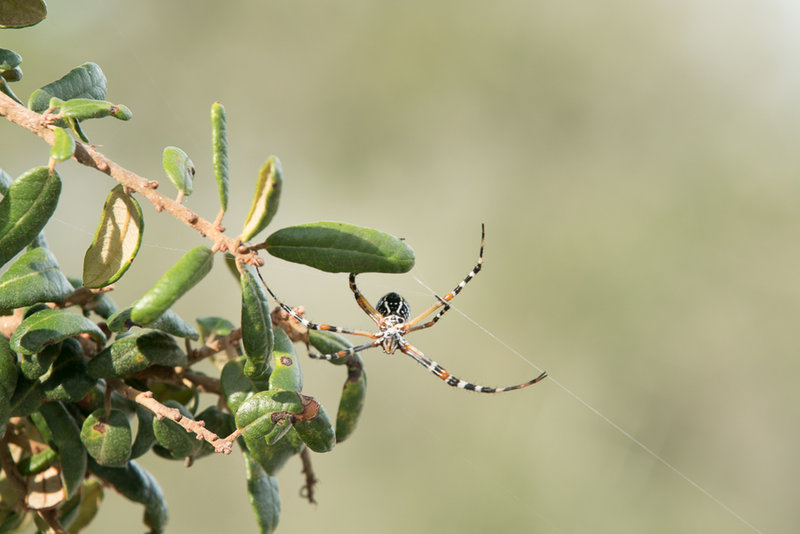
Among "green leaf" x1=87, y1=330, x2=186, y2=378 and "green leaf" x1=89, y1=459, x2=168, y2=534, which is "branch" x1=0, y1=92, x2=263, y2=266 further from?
"green leaf" x1=89, y1=459, x2=168, y2=534

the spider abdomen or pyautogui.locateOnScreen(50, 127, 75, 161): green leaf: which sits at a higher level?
the spider abdomen

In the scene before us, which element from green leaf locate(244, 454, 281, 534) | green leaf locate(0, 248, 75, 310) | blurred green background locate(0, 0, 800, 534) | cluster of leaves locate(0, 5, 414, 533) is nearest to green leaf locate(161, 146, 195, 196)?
cluster of leaves locate(0, 5, 414, 533)

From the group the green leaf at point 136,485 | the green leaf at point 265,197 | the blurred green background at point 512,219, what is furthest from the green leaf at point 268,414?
the blurred green background at point 512,219

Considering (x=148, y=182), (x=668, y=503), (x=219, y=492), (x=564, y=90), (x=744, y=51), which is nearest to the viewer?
(x=148, y=182)

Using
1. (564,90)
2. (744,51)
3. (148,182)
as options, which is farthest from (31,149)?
(744,51)

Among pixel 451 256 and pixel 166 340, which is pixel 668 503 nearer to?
pixel 451 256

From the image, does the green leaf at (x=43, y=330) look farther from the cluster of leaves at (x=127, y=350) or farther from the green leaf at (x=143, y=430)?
the green leaf at (x=143, y=430)

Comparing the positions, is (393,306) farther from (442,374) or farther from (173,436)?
(173,436)
